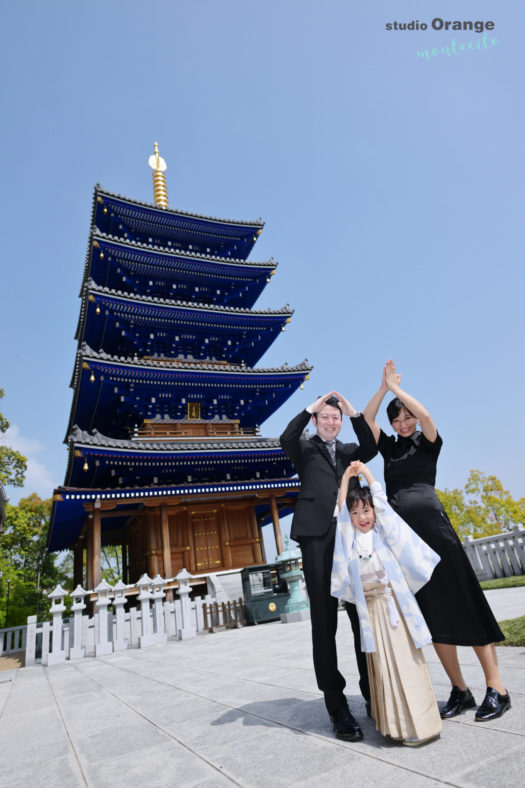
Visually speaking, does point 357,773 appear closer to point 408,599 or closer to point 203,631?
point 408,599

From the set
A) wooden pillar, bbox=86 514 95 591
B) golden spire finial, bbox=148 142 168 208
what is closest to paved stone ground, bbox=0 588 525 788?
wooden pillar, bbox=86 514 95 591

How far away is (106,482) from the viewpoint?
47.8 feet

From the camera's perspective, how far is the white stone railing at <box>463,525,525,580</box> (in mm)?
9977

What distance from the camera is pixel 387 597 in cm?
222

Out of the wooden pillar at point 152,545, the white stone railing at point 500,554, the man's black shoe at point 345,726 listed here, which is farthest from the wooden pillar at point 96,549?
the man's black shoe at point 345,726

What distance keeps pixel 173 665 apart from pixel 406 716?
15.0 feet

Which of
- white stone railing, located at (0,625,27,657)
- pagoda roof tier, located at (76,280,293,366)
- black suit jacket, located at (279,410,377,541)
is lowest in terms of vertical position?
white stone railing, located at (0,625,27,657)

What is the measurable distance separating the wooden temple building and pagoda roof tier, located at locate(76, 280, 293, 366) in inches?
1.9

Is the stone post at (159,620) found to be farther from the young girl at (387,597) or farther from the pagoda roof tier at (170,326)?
the pagoda roof tier at (170,326)

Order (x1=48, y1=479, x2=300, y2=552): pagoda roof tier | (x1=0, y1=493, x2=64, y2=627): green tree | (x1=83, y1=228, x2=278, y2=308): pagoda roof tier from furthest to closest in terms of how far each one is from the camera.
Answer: (x1=0, y1=493, x2=64, y2=627): green tree
(x1=83, y1=228, x2=278, y2=308): pagoda roof tier
(x1=48, y1=479, x2=300, y2=552): pagoda roof tier

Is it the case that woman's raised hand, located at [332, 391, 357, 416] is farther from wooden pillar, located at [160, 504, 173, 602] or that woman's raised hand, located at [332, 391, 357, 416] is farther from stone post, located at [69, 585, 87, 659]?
wooden pillar, located at [160, 504, 173, 602]

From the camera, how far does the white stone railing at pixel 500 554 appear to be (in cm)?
998

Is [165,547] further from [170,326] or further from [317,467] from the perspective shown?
[317,467]

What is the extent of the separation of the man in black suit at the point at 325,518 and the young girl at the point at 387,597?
150 millimetres
